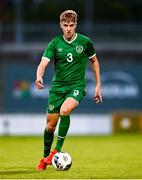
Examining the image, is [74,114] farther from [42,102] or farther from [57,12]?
[57,12]

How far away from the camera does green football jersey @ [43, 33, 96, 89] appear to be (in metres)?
12.3

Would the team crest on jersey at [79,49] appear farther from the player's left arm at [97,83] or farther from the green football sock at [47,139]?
the green football sock at [47,139]

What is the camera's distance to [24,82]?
27.3 metres

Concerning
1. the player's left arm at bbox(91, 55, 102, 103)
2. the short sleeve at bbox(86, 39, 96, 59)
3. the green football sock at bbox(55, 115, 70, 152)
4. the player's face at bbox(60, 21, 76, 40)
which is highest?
the player's face at bbox(60, 21, 76, 40)

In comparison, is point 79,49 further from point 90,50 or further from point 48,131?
point 48,131

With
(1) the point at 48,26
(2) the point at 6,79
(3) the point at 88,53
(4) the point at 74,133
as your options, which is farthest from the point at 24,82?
(3) the point at 88,53

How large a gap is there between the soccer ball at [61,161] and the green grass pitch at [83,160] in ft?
0.41

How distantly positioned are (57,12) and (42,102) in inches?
354

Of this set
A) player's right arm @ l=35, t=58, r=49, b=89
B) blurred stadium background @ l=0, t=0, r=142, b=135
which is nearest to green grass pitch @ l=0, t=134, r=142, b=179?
player's right arm @ l=35, t=58, r=49, b=89

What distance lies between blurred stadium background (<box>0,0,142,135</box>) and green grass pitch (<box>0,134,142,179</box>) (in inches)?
125

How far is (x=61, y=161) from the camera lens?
11844 mm

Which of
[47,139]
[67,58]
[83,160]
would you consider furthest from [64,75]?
[83,160]

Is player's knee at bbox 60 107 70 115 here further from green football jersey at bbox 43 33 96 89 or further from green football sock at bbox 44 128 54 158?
green football sock at bbox 44 128 54 158

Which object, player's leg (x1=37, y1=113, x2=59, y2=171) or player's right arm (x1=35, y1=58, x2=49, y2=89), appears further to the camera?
player's leg (x1=37, y1=113, x2=59, y2=171)
